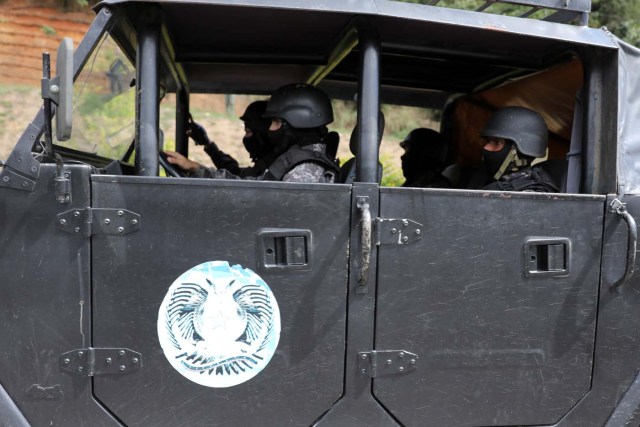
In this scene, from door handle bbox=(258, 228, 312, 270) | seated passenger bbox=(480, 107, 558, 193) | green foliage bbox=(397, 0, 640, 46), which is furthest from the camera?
green foliage bbox=(397, 0, 640, 46)

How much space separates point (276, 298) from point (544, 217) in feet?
3.53

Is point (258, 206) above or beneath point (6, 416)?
above

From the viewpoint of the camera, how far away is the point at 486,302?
2.64 m

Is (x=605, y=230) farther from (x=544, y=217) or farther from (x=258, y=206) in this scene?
(x=258, y=206)

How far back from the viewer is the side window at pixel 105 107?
9.13 feet

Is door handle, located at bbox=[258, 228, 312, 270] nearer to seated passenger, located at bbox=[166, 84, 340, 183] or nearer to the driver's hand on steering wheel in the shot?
seated passenger, located at bbox=[166, 84, 340, 183]

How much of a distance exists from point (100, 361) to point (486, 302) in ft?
4.68

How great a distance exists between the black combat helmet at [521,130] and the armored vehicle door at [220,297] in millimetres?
1175

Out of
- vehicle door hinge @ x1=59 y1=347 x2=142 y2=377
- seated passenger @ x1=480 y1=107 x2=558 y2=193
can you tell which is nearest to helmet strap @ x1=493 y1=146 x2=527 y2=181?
seated passenger @ x1=480 y1=107 x2=558 y2=193

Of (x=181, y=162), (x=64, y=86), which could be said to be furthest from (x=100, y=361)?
(x=181, y=162)

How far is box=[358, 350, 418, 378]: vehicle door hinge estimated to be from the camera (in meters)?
2.54

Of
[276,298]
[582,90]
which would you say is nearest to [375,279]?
[276,298]

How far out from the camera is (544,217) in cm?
266

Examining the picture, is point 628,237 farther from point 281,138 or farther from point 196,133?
point 196,133
